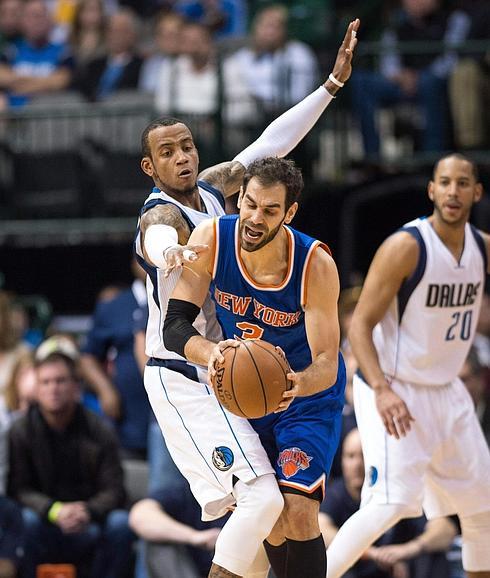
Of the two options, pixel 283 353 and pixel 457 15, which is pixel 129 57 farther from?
pixel 283 353

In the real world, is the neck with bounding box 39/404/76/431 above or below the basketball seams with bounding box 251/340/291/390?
below

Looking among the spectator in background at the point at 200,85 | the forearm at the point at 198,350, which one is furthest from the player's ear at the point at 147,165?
the spectator in background at the point at 200,85

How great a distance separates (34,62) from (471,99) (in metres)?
4.53

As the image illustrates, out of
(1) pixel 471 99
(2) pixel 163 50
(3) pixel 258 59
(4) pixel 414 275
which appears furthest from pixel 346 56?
(2) pixel 163 50

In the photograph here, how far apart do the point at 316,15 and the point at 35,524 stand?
6.15m

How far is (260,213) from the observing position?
591 centimetres

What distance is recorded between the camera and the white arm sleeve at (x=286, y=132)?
7.00m

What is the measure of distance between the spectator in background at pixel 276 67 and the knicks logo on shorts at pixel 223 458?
5.71 meters

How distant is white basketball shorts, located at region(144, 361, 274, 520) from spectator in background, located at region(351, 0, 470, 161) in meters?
5.63

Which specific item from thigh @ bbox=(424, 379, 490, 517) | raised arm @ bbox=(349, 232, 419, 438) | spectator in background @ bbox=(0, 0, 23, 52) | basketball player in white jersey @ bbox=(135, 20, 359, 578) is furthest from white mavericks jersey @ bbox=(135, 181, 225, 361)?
spectator in background @ bbox=(0, 0, 23, 52)

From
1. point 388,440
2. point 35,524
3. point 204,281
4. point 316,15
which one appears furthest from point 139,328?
point 316,15

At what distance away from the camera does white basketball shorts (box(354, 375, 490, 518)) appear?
7.14m

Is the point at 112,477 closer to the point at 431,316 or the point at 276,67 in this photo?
the point at 431,316

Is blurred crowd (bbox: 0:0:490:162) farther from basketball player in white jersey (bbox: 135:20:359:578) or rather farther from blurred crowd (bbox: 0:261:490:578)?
basketball player in white jersey (bbox: 135:20:359:578)
